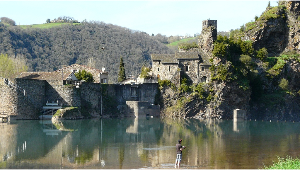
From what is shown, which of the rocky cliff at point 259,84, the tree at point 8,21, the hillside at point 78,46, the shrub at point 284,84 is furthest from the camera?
the tree at point 8,21

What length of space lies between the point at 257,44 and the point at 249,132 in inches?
1085

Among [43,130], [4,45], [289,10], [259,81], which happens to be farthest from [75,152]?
[4,45]

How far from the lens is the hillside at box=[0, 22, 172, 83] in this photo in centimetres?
11538

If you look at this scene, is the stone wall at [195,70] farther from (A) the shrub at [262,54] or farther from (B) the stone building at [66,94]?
(A) the shrub at [262,54]

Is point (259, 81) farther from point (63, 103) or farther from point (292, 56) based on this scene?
point (63, 103)

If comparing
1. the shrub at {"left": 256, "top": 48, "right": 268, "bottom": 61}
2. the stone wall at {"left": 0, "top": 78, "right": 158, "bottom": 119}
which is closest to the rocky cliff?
the shrub at {"left": 256, "top": 48, "right": 268, "bottom": 61}

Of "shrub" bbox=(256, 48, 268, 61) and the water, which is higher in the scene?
"shrub" bbox=(256, 48, 268, 61)

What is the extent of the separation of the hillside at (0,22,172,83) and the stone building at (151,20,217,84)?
36425mm

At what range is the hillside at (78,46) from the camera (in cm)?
11538

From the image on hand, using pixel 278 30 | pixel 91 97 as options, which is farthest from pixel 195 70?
pixel 278 30

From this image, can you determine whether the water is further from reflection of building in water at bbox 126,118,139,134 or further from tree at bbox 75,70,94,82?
tree at bbox 75,70,94,82

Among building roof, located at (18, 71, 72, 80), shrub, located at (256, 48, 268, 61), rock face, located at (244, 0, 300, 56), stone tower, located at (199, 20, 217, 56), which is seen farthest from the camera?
rock face, located at (244, 0, 300, 56)

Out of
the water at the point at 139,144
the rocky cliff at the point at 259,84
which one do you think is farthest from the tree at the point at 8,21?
the water at the point at 139,144

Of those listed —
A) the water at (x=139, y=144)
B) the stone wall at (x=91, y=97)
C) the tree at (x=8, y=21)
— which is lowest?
the water at (x=139, y=144)
